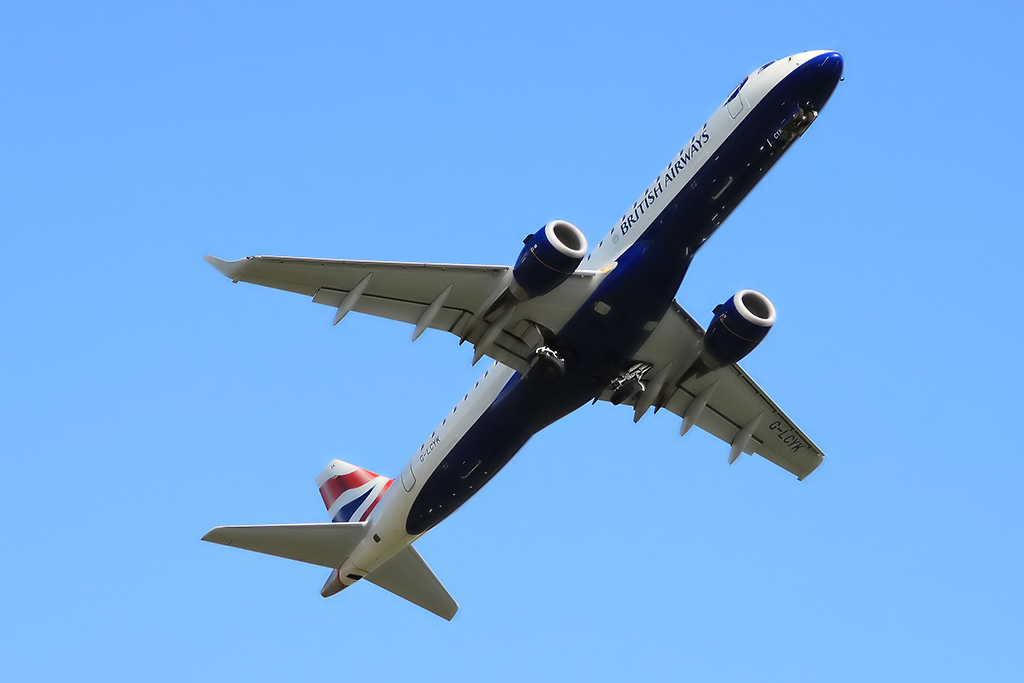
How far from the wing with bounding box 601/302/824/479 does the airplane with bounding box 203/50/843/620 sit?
0.15ft

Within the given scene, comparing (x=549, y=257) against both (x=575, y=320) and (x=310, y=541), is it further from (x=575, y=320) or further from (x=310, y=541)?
(x=310, y=541)

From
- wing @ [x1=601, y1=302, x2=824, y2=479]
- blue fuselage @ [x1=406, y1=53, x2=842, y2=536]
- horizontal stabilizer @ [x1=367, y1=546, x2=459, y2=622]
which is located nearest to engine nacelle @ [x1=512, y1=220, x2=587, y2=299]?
blue fuselage @ [x1=406, y1=53, x2=842, y2=536]

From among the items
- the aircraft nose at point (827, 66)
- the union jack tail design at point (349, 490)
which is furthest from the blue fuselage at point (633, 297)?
the union jack tail design at point (349, 490)

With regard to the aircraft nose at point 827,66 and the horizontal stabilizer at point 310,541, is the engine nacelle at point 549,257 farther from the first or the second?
the horizontal stabilizer at point 310,541

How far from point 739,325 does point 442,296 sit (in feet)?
23.2

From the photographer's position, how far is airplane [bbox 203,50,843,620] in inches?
987

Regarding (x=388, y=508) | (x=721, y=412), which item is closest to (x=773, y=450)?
(x=721, y=412)

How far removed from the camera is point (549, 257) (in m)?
24.7

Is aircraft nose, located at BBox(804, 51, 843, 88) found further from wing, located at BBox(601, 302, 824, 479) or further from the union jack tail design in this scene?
the union jack tail design

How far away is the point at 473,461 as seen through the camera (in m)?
28.8

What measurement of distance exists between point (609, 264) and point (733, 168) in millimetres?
3694

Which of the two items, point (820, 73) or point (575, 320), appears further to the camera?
point (575, 320)

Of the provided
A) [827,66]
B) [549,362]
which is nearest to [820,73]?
[827,66]

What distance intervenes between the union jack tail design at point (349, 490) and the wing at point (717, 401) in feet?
26.4
